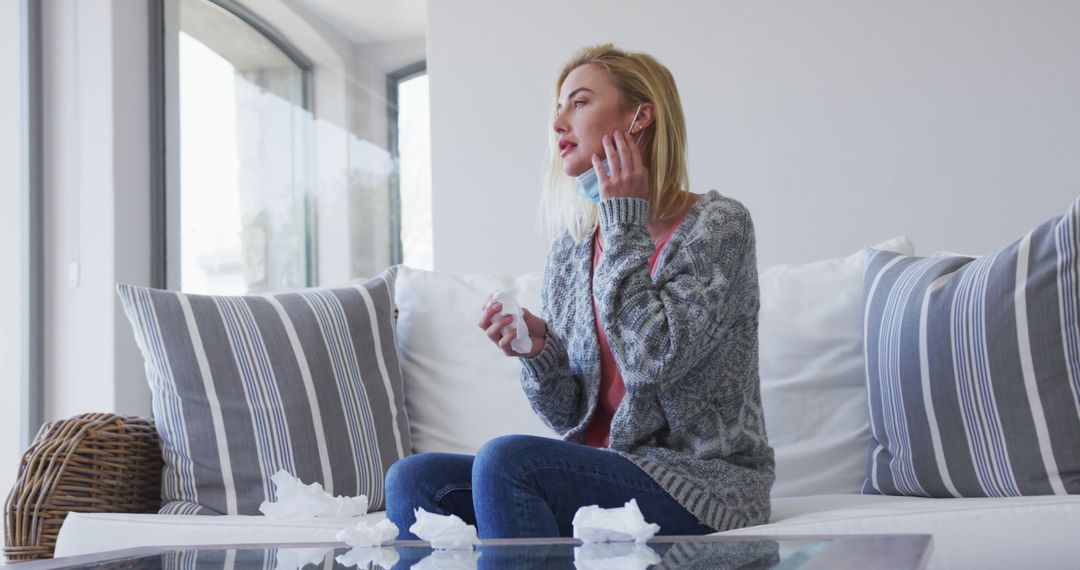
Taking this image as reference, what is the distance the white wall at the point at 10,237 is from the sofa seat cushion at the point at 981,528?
2498 mm

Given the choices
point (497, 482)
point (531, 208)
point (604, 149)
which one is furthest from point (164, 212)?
point (497, 482)

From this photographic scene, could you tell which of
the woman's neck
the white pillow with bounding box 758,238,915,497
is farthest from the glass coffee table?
the white pillow with bounding box 758,238,915,497

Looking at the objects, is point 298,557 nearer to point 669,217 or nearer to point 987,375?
point 669,217

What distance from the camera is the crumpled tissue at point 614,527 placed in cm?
106

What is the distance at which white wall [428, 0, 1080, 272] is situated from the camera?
234 cm

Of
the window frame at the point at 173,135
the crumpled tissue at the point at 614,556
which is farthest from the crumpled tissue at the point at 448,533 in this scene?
the window frame at the point at 173,135

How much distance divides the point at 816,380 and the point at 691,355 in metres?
0.57

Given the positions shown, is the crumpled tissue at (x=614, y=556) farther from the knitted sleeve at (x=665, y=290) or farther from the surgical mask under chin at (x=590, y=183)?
the surgical mask under chin at (x=590, y=183)

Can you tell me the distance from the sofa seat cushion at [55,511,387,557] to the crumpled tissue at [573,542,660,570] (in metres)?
0.73

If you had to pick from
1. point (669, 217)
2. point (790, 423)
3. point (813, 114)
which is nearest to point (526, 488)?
point (669, 217)

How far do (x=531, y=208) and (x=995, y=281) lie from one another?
1237 mm

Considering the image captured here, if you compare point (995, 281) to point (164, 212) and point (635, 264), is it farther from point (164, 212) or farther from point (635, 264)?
point (164, 212)

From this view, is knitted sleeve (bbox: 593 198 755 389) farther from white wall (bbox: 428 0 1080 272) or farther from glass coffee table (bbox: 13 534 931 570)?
white wall (bbox: 428 0 1080 272)

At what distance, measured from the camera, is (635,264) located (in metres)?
1.53
